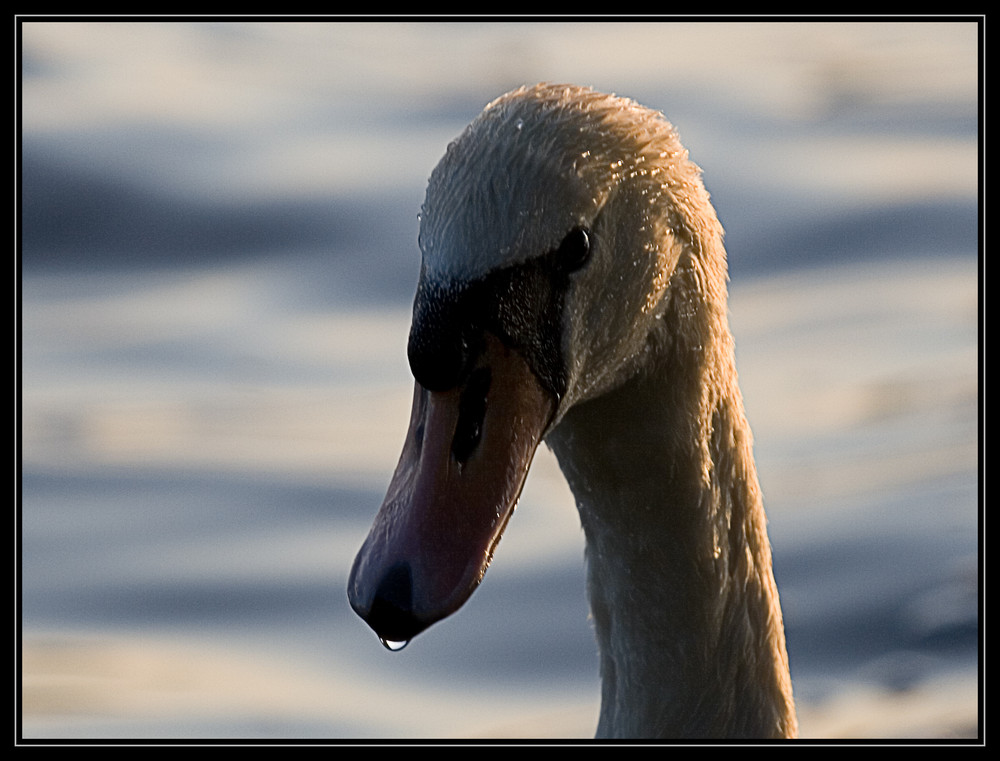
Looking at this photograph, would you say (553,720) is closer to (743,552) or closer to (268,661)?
(268,661)

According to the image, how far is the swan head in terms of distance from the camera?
3494mm

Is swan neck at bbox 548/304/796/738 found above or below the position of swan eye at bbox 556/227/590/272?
below

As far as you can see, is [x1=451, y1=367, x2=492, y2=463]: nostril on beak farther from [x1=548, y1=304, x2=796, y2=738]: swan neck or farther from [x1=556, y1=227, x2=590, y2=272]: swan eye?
[x1=548, y1=304, x2=796, y2=738]: swan neck

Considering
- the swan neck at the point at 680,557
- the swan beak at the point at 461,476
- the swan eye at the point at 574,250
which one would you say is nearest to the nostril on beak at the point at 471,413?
the swan beak at the point at 461,476

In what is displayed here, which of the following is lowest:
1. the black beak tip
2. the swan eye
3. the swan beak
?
the black beak tip

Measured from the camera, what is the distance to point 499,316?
11.7 feet

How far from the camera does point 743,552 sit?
4.33 meters

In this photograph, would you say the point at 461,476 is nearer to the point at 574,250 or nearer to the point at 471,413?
the point at 471,413

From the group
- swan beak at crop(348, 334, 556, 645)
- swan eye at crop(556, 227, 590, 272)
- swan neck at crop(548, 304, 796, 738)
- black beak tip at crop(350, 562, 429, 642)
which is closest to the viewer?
black beak tip at crop(350, 562, 429, 642)

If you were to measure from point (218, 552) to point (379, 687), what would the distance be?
1130mm

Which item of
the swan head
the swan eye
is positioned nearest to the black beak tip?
the swan head

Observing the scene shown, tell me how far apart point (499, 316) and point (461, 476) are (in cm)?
31

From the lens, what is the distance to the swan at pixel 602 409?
3521 mm
